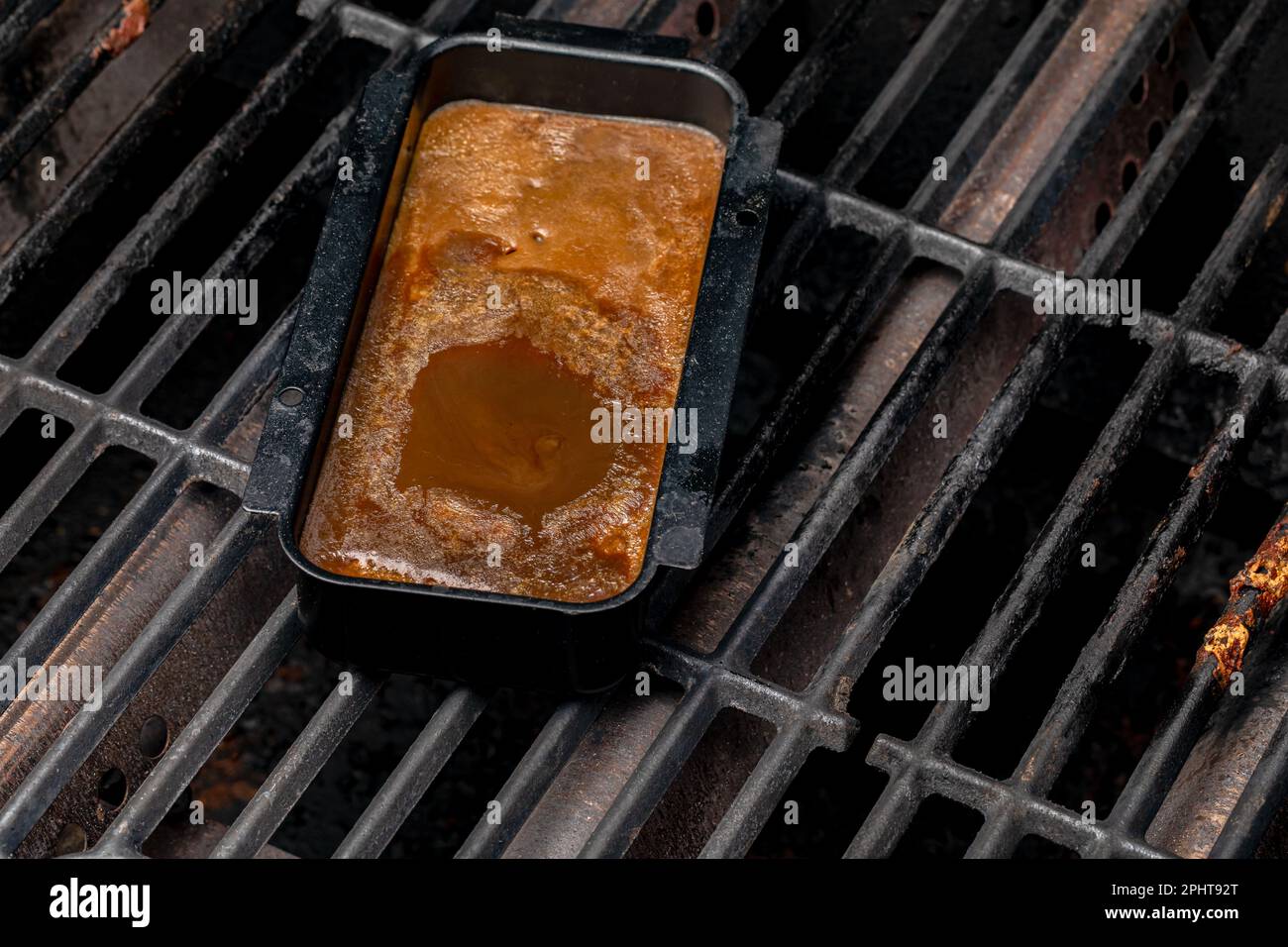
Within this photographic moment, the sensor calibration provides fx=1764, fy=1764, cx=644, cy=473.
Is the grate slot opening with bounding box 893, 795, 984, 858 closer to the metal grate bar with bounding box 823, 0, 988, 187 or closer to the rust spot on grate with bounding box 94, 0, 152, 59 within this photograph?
the metal grate bar with bounding box 823, 0, 988, 187

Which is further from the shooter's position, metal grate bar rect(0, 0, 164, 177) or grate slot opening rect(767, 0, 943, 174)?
grate slot opening rect(767, 0, 943, 174)

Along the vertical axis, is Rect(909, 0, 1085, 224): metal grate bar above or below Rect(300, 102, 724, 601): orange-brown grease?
above

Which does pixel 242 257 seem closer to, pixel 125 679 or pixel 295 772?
pixel 125 679

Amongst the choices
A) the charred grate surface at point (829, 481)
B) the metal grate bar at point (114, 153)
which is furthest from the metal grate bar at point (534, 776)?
the metal grate bar at point (114, 153)

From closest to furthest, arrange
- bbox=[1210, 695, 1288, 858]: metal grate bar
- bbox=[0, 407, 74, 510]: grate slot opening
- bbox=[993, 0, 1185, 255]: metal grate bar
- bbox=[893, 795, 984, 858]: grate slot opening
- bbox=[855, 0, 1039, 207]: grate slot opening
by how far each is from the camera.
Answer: bbox=[1210, 695, 1288, 858]: metal grate bar
bbox=[993, 0, 1185, 255]: metal grate bar
bbox=[893, 795, 984, 858]: grate slot opening
bbox=[0, 407, 74, 510]: grate slot opening
bbox=[855, 0, 1039, 207]: grate slot opening
